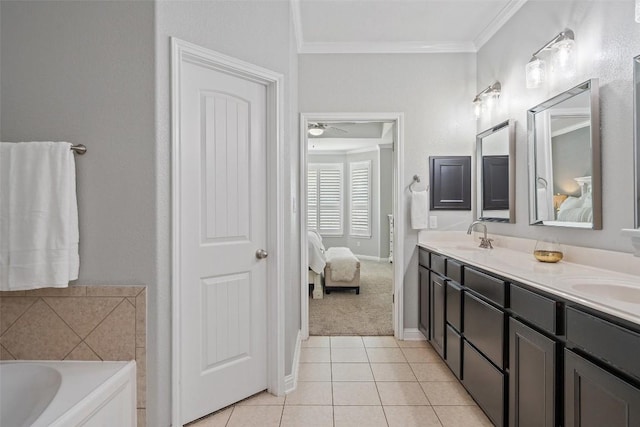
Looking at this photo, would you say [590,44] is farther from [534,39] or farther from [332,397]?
[332,397]

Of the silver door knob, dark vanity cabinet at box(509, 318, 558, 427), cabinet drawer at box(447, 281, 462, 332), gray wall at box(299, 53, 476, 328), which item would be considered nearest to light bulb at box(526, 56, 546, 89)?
gray wall at box(299, 53, 476, 328)

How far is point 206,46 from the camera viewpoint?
1.88 metres

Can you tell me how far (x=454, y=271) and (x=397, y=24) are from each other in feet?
7.05

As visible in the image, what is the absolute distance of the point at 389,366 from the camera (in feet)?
8.80

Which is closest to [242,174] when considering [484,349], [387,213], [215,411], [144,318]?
[144,318]

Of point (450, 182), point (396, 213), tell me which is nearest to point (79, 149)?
point (396, 213)

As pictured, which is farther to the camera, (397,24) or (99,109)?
(397,24)

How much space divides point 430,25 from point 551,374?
280cm

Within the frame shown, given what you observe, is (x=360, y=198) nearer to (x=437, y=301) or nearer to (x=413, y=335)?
(x=413, y=335)

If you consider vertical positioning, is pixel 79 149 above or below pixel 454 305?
above

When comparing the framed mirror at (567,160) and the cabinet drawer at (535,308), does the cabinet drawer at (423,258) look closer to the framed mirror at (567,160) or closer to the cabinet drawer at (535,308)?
the framed mirror at (567,160)

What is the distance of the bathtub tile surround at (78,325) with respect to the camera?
1.64 meters

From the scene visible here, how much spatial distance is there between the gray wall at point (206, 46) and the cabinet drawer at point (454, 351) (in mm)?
1142

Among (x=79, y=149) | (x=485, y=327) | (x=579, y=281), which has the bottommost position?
(x=485, y=327)
